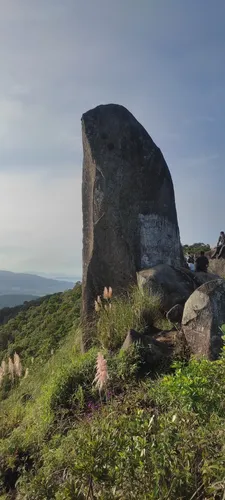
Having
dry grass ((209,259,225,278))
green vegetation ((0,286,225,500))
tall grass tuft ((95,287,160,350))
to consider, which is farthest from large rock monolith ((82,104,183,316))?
dry grass ((209,259,225,278))

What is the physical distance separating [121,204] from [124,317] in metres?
3.36

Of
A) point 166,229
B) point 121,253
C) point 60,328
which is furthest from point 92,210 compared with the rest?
point 60,328

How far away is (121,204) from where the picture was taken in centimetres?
1041

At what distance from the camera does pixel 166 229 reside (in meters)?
10.8

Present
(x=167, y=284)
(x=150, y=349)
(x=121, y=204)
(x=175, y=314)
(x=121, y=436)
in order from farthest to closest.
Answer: (x=121, y=204) < (x=167, y=284) < (x=175, y=314) < (x=150, y=349) < (x=121, y=436)

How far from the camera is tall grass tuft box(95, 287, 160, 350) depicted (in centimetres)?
760

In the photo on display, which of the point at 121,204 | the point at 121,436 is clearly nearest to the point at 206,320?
the point at 121,436

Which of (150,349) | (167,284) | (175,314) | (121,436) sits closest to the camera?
(121,436)

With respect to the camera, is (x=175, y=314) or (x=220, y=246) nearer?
(x=175, y=314)

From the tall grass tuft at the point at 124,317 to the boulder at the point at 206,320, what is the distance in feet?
4.51

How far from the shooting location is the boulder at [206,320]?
5.95 metres

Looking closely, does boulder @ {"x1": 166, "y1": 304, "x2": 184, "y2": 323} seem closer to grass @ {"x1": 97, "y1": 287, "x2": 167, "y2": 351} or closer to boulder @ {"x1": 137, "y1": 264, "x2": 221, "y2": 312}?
grass @ {"x1": 97, "y1": 287, "x2": 167, "y2": 351}

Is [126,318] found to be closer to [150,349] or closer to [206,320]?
[150,349]

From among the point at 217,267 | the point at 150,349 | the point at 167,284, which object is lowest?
the point at 150,349
